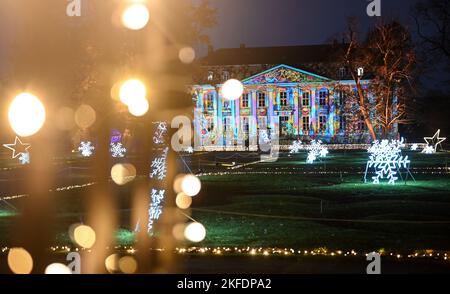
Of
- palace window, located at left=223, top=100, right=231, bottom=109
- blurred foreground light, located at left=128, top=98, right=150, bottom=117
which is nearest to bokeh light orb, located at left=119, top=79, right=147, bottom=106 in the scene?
blurred foreground light, located at left=128, top=98, right=150, bottom=117

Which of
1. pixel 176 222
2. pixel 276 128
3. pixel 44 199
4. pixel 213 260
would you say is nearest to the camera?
pixel 44 199

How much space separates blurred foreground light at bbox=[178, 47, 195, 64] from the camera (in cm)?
1102

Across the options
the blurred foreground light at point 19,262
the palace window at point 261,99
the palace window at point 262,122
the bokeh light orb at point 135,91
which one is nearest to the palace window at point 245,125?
the palace window at point 262,122

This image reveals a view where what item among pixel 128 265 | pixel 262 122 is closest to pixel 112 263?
pixel 128 265

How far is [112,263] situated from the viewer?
30.1ft

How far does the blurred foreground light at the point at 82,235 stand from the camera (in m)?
11.4

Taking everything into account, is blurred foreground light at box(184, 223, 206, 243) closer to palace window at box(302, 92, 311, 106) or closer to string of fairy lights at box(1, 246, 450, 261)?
string of fairy lights at box(1, 246, 450, 261)

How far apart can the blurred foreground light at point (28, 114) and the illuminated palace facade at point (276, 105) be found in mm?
78617

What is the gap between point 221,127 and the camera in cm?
9294
